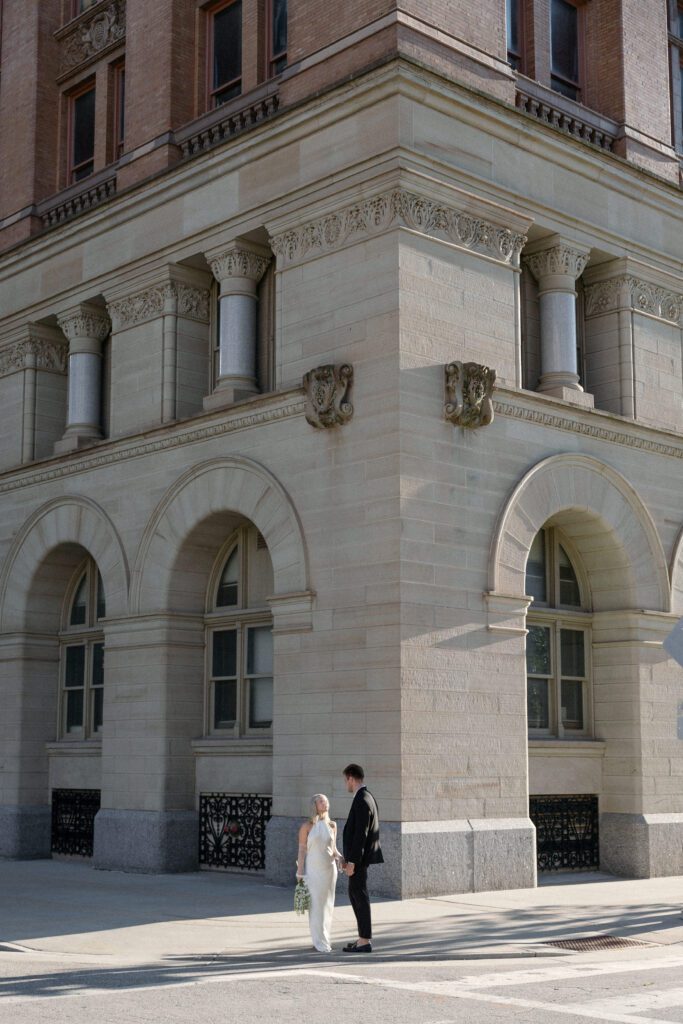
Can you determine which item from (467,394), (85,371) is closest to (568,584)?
(467,394)

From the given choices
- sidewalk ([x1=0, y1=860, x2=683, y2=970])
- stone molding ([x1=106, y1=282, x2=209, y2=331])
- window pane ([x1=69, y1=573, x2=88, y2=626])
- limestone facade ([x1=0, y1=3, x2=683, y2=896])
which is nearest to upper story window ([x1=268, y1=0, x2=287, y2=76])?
limestone facade ([x1=0, y1=3, x2=683, y2=896])

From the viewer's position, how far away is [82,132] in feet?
91.7

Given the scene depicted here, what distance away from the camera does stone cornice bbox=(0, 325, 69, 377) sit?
89.0ft

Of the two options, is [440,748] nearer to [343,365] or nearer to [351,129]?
[343,365]

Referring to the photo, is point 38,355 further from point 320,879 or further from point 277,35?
point 320,879

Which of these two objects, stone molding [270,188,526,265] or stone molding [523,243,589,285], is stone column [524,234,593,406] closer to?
stone molding [523,243,589,285]

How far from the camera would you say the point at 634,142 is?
946 inches

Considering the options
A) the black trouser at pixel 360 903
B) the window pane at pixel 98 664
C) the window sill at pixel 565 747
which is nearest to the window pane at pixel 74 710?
the window pane at pixel 98 664

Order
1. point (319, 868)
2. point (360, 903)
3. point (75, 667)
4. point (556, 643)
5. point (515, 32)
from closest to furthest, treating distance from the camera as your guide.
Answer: point (360, 903) → point (319, 868) → point (556, 643) → point (515, 32) → point (75, 667)

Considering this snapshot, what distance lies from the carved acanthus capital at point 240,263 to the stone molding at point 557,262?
438 cm

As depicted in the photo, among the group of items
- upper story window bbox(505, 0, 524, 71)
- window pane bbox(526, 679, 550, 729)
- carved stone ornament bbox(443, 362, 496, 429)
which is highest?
upper story window bbox(505, 0, 524, 71)

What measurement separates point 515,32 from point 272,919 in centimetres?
1533

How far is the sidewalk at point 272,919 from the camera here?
1416 cm

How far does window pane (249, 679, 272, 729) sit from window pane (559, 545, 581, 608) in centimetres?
497
